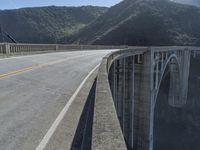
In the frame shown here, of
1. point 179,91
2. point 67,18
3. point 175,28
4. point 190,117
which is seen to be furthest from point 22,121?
point 67,18

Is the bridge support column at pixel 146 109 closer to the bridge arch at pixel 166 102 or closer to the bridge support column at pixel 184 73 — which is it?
the bridge arch at pixel 166 102

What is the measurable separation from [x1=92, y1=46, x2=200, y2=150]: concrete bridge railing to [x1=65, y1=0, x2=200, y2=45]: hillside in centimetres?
4699

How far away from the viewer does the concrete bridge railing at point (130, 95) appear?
146 inches

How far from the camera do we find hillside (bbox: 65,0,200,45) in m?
78.8

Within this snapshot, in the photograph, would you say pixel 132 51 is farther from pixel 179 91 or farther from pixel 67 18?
pixel 67 18

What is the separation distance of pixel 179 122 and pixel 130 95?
30842 millimetres

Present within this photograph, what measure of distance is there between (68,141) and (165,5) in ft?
349

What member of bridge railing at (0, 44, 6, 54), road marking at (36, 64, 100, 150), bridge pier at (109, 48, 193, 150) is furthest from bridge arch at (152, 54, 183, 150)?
road marking at (36, 64, 100, 150)

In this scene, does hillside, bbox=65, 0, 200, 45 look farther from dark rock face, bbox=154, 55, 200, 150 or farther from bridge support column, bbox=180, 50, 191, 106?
bridge support column, bbox=180, 50, 191, 106

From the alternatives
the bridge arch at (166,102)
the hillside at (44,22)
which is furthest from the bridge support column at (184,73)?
the hillside at (44,22)

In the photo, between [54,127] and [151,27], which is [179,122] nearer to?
[151,27]

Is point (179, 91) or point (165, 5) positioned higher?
point (165, 5)

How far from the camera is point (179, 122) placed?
46.8 metres

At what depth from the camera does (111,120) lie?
3643 mm
